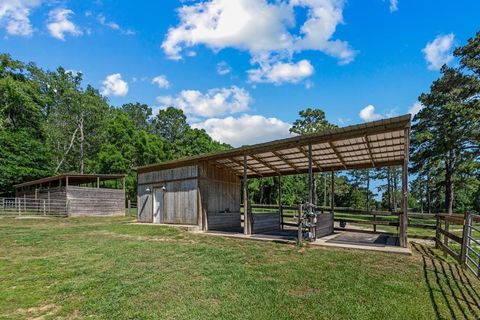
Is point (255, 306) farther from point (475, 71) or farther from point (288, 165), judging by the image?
point (475, 71)

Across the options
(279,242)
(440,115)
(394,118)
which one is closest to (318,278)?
(279,242)

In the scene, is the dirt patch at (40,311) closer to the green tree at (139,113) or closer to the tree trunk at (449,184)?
the tree trunk at (449,184)

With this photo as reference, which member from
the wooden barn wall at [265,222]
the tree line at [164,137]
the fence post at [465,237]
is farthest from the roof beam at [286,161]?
the tree line at [164,137]

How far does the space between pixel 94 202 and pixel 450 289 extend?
24.3 m

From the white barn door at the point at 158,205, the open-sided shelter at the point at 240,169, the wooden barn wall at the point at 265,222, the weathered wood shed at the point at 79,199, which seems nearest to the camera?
the open-sided shelter at the point at 240,169

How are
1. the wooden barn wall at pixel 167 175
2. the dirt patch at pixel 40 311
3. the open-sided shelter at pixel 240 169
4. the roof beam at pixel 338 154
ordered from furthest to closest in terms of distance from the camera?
the wooden barn wall at pixel 167 175, the roof beam at pixel 338 154, the open-sided shelter at pixel 240 169, the dirt patch at pixel 40 311

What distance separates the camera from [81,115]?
39031 mm

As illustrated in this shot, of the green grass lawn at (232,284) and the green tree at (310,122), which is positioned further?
the green tree at (310,122)

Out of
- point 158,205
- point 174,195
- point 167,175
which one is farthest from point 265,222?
point 158,205

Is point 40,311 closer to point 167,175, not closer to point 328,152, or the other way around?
point 328,152

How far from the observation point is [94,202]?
23609 mm

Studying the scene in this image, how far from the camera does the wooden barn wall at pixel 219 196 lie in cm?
1375

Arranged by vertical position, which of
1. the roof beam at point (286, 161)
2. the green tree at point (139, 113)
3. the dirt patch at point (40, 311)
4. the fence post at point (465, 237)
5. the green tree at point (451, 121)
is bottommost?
the dirt patch at point (40, 311)

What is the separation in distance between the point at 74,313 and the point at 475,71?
29273mm
